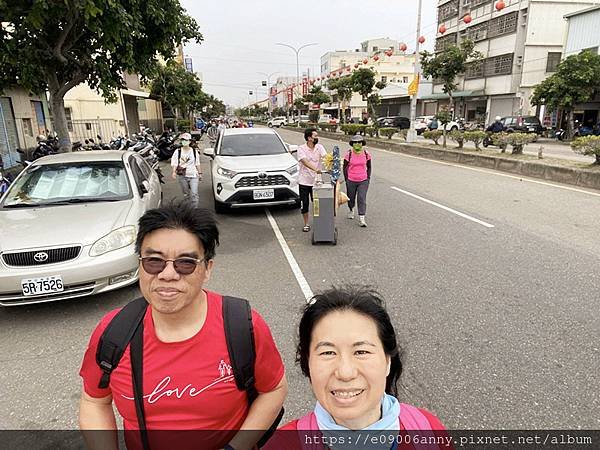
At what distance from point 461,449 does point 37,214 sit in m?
4.32

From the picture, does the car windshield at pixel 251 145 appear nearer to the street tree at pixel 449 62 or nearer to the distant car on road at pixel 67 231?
the distant car on road at pixel 67 231

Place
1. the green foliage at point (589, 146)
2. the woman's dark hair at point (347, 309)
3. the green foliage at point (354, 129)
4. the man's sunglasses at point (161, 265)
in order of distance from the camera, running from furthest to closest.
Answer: the green foliage at point (354, 129) < the green foliage at point (589, 146) < the man's sunglasses at point (161, 265) < the woman's dark hair at point (347, 309)

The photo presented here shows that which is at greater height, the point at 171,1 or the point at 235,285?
the point at 171,1

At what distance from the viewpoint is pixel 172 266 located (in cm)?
159

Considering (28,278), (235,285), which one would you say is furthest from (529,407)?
(28,278)

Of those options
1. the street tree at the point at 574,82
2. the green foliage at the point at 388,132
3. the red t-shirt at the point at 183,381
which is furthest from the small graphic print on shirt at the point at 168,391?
the street tree at the point at 574,82

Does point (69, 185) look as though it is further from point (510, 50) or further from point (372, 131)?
point (510, 50)

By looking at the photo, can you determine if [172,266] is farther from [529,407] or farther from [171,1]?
[171,1]

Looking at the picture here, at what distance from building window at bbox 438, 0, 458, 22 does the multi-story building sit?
3.59 ft

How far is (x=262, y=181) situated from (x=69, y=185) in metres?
3.29

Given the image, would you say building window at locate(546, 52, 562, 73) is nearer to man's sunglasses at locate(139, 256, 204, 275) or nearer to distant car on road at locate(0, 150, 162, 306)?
distant car on road at locate(0, 150, 162, 306)

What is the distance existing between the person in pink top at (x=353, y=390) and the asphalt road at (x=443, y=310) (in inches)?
56.6

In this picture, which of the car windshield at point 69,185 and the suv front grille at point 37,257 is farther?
the car windshield at point 69,185

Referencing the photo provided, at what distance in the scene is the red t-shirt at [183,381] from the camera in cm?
148
